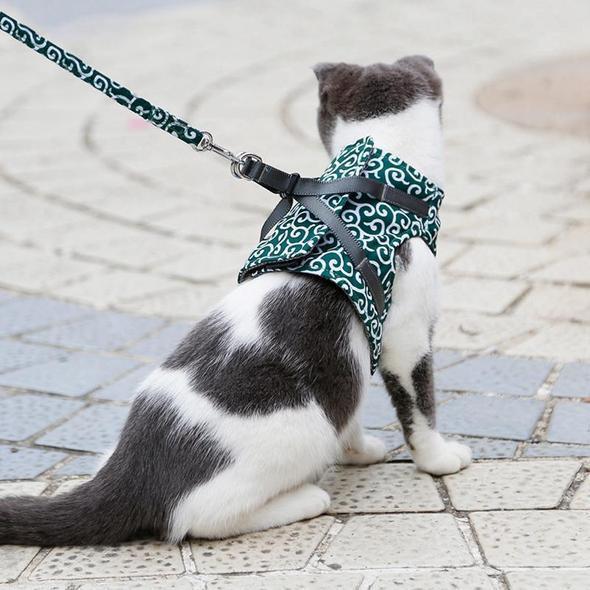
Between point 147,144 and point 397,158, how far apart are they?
4181 millimetres

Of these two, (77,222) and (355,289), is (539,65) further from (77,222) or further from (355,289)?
(355,289)

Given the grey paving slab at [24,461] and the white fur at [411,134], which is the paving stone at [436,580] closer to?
the white fur at [411,134]

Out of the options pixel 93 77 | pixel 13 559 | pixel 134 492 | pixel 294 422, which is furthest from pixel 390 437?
pixel 93 77

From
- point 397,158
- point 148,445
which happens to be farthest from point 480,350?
point 148,445

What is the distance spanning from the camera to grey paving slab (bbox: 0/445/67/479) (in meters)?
3.07

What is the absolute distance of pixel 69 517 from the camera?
8.38 ft

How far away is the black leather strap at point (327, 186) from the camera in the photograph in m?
2.70

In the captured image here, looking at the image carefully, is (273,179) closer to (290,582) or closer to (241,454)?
(241,454)

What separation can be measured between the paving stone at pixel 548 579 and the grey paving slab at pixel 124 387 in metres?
1.55

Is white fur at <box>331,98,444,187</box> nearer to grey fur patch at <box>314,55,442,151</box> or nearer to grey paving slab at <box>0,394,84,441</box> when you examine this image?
grey fur patch at <box>314,55,442,151</box>

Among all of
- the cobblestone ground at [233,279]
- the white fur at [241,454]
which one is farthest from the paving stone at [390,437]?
the white fur at [241,454]

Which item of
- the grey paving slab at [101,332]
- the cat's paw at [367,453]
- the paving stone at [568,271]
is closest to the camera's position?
the cat's paw at [367,453]

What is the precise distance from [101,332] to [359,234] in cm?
174

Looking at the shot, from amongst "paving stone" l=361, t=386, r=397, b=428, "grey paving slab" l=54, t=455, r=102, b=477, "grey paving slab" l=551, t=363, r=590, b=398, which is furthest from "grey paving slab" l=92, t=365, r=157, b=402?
"grey paving slab" l=551, t=363, r=590, b=398
